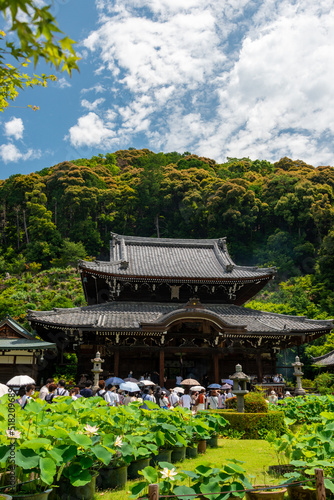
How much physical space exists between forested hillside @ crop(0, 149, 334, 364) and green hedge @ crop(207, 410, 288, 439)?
3736cm

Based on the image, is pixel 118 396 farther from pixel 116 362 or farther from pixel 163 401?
pixel 116 362

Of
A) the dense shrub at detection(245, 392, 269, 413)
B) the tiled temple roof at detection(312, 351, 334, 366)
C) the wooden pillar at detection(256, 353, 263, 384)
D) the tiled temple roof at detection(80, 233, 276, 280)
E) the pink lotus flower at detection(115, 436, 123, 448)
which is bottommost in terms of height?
the tiled temple roof at detection(312, 351, 334, 366)

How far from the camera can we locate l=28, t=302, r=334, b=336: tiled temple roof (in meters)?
18.8

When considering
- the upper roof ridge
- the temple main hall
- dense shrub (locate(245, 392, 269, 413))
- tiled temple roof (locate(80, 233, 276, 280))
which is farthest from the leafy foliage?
the upper roof ridge

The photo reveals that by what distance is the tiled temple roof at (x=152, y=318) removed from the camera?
1875 cm

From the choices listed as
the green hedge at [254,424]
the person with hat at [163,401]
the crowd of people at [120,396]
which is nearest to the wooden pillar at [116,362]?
the crowd of people at [120,396]

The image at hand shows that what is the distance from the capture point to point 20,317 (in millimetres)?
40281

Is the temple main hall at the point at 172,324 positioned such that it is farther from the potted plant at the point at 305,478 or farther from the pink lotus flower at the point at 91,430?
the potted plant at the point at 305,478

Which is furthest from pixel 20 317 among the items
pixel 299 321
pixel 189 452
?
pixel 189 452

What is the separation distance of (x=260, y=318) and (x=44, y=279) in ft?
118

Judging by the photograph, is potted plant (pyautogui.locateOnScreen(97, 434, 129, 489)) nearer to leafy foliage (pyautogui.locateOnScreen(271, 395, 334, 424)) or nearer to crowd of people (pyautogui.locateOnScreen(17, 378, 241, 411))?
crowd of people (pyautogui.locateOnScreen(17, 378, 241, 411))

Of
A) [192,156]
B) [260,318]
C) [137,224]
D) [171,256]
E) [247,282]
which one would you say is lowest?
[260,318]

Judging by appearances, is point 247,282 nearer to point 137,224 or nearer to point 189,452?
point 189,452

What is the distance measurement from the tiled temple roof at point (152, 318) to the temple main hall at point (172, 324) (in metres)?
0.05
